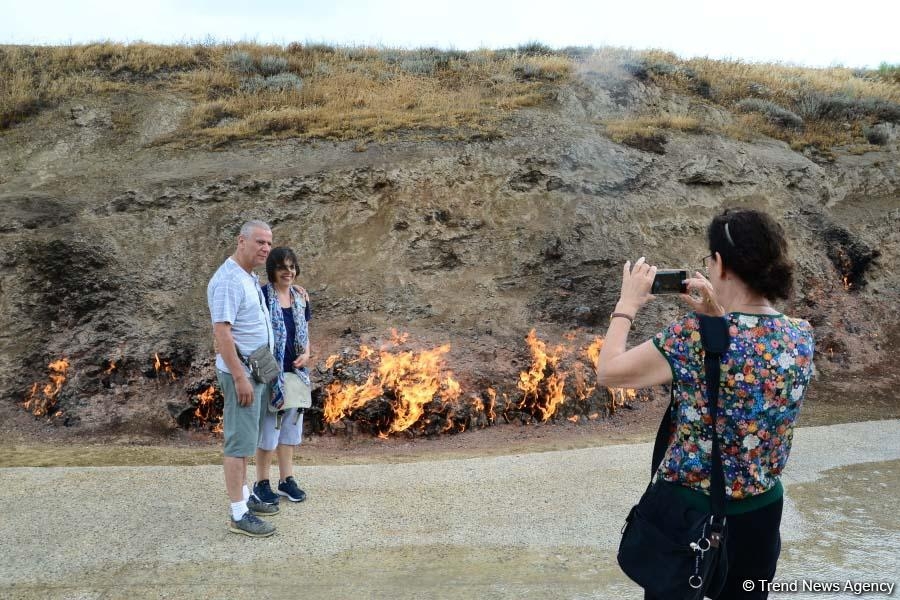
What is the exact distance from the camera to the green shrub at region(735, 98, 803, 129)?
655 inches

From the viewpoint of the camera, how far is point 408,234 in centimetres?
1252

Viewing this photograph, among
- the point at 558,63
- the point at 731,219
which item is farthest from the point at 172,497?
the point at 558,63

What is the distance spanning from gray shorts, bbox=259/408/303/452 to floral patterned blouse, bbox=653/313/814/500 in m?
3.66

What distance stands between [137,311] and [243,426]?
22.6 ft

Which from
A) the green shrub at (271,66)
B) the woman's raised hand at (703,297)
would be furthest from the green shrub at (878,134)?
the woman's raised hand at (703,297)

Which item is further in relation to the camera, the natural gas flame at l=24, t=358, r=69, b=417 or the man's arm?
the natural gas flame at l=24, t=358, r=69, b=417

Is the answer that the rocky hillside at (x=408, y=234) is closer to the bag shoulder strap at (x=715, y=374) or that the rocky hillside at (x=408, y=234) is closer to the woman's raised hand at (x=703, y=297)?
the woman's raised hand at (x=703, y=297)

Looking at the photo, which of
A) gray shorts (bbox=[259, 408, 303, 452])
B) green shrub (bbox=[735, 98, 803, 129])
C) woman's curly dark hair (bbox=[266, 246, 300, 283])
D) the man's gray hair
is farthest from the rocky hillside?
the man's gray hair

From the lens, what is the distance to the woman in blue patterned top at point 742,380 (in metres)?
2.37

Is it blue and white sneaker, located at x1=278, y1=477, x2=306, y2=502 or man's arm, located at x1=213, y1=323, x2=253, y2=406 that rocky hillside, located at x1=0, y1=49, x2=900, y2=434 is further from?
man's arm, located at x1=213, y1=323, x2=253, y2=406

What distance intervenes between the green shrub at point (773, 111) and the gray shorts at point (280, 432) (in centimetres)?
1504

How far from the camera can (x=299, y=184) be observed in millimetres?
13055

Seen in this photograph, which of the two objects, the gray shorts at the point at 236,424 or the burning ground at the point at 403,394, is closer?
the gray shorts at the point at 236,424

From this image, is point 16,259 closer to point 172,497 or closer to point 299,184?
point 299,184
